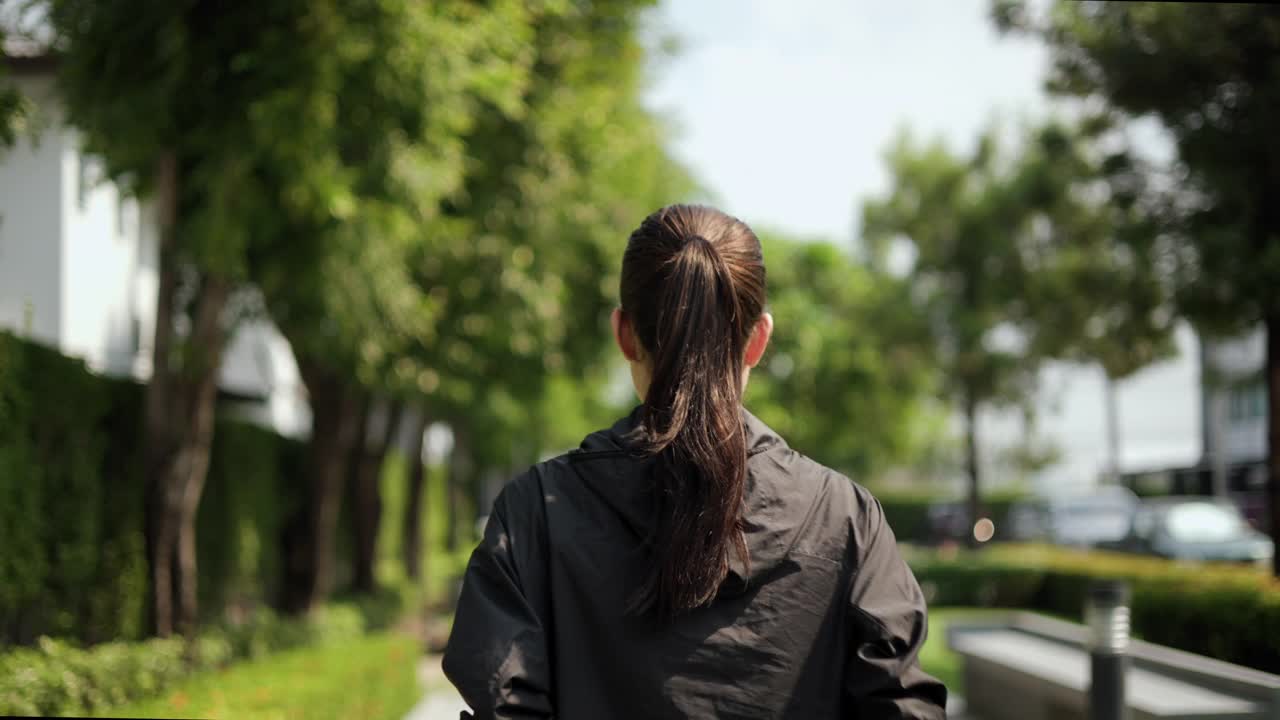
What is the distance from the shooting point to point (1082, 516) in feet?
103

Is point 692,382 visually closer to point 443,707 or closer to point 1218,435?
point 443,707

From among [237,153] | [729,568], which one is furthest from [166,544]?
[729,568]

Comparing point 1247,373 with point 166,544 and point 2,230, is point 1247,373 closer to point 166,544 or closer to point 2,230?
point 166,544

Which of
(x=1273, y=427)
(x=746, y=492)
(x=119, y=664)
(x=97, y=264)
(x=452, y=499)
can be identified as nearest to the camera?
(x=746, y=492)

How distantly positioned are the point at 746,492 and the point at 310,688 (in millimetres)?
7641

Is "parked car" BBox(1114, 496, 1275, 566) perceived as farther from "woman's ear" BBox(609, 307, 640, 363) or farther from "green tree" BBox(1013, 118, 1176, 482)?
"woman's ear" BBox(609, 307, 640, 363)

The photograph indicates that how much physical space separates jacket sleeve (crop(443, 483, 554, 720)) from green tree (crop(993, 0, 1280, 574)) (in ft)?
21.4

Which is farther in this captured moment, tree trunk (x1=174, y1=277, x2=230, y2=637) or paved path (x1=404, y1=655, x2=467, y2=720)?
paved path (x1=404, y1=655, x2=467, y2=720)

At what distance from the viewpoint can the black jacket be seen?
2053 millimetres

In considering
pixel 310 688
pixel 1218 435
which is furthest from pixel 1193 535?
pixel 310 688

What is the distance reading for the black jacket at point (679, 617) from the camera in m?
2.05

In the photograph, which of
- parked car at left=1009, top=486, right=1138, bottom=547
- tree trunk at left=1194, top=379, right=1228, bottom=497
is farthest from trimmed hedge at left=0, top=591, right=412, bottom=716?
parked car at left=1009, top=486, right=1138, bottom=547

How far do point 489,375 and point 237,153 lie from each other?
7.38m

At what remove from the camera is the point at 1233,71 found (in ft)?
26.4
